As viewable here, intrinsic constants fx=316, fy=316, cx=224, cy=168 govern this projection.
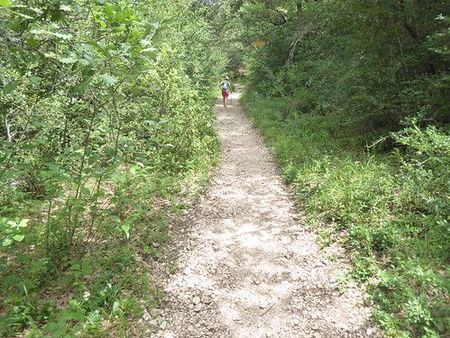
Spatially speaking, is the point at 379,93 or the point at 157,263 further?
the point at 379,93

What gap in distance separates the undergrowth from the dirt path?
323 millimetres

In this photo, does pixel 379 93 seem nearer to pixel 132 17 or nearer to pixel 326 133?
pixel 326 133

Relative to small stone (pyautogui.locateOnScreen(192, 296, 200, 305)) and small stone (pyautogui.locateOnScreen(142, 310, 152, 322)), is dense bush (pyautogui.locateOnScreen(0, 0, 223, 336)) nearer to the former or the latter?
small stone (pyautogui.locateOnScreen(142, 310, 152, 322))

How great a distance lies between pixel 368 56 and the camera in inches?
311

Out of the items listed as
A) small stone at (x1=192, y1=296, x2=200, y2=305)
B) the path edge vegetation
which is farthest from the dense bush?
the path edge vegetation

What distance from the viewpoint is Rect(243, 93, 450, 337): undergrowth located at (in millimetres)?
3375

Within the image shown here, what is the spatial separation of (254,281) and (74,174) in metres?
2.59

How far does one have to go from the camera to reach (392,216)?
4.80 metres

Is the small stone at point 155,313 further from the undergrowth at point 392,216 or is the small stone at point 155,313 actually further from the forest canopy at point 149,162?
the undergrowth at point 392,216

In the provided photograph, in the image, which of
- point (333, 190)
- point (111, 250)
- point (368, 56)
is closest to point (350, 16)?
point (368, 56)

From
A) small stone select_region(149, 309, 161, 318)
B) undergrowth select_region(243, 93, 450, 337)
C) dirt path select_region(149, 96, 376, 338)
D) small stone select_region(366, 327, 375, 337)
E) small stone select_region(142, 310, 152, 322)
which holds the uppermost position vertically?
undergrowth select_region(243, 93, 450, 337)

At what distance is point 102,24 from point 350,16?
25.1 feet

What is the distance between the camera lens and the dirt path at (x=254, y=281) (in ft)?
11.2

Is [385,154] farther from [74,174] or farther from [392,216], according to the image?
[74,174]
